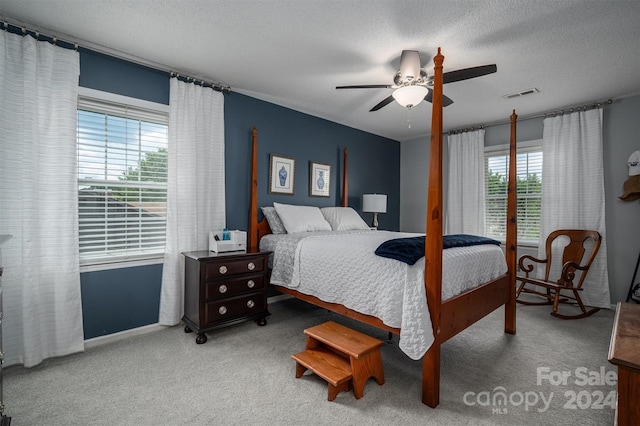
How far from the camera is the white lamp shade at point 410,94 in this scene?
2391mm

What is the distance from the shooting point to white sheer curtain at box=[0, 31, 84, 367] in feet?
6.81

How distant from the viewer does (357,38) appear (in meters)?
2.27

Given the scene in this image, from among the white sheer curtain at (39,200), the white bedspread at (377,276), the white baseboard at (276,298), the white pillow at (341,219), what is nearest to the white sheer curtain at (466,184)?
the white pillow at (341,219)

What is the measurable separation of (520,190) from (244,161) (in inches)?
155

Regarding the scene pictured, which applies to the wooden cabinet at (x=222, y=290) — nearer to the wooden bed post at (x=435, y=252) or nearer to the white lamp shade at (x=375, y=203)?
the wooden bed post at (x=435, y=252)

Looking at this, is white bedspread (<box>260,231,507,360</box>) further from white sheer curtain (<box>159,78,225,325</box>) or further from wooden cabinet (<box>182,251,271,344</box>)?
white sheer curtain (<box>159,78,225,325</box>)

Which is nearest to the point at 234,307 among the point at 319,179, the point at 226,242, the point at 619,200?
the point at 226,242

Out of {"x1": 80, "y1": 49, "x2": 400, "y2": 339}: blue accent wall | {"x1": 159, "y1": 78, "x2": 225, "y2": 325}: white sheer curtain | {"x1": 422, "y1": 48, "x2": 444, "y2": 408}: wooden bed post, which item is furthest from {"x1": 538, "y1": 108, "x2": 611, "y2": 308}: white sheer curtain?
{"x1": 159, "y1": 78, "x2": 225, "y2": 325}: white sheer curtain

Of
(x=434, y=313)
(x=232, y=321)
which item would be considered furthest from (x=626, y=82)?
(x=232, y=321)

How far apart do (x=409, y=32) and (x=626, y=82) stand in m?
→ 2.67

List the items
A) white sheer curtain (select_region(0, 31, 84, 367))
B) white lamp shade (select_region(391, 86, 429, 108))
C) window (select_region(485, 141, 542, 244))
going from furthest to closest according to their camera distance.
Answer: window (select_region(485, 141, 542, 244))
white lamp shade (select_region(391, 86, 429, 108))
white sheer curtain (select_region(0, 31, 84, 367))

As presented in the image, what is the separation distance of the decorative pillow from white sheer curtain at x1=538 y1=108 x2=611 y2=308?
3481mm

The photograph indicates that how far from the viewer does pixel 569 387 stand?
1.93 meters

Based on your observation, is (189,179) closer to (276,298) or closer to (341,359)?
(276,298)
